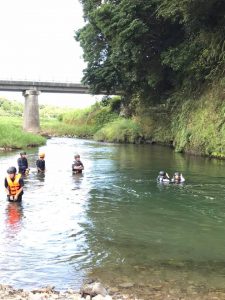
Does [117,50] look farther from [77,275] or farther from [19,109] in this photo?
[19,109]

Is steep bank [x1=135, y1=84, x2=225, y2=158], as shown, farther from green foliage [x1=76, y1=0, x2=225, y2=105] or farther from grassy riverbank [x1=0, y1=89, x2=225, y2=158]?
green foliage [x1=76, y1=0, x2=225, y2=105]

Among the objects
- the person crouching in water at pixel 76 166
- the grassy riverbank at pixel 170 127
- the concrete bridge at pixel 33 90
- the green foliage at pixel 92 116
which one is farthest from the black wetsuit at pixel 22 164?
the concrete bridge at pixel 33 90

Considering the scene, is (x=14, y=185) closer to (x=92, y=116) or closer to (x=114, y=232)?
(x=114, y=232)

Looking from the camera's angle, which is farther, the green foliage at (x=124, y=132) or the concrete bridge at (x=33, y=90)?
the concrete bridge at (x=33, y=90)

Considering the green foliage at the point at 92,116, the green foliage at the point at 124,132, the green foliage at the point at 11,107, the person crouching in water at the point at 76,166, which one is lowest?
the person crouching in water at the point at 76,166

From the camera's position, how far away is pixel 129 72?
39.4 metres

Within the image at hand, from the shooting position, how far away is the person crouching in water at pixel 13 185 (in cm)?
1527

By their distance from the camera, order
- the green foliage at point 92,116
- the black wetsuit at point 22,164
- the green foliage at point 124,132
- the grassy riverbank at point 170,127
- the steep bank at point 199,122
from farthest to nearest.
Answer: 1. the green foliage at point 92,116
2. the green foliage at point 124,132
3. the grassy riverbank at point 170,127
4. the steep bank at point 199,122
5. the black wetsuit at point 22,164

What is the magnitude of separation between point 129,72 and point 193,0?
1331cm

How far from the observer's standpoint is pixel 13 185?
15.6 metres

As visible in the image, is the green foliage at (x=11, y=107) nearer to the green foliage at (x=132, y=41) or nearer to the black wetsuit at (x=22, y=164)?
the green foliage at (x=132, y=41)

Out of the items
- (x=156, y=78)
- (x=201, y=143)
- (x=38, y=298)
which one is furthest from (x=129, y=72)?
(x=38, y=298)

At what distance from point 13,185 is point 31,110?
195 ft

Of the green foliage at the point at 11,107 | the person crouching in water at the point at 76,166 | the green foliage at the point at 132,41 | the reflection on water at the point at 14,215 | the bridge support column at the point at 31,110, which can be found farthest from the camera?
the green foliage at the point at 11,107
